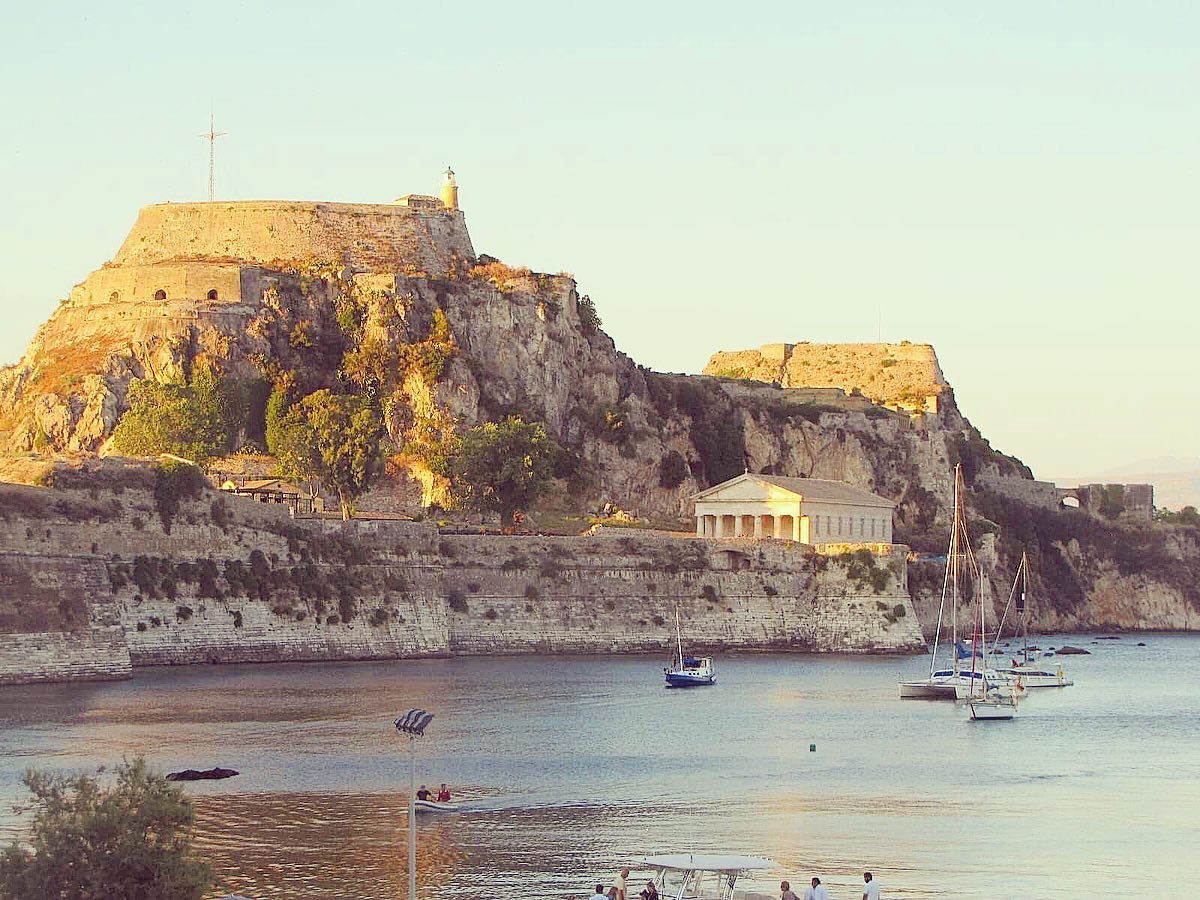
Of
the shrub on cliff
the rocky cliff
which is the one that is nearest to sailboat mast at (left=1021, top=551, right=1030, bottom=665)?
the rocky cliff

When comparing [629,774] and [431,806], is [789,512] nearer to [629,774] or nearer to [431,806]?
[629,774]

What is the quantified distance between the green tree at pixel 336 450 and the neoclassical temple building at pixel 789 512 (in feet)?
51.7

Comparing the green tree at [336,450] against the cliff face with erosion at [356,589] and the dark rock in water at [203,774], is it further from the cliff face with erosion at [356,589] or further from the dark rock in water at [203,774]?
the dark rock in water at [203,774]

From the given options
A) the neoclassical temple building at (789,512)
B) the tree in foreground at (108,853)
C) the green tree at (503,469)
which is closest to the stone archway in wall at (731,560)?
the neoclassical temple building at (789,512)

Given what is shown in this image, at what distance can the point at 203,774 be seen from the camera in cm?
4956

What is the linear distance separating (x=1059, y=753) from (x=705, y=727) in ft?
34.3

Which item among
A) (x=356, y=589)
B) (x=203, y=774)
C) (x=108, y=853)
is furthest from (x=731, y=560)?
(x=108, y=853)

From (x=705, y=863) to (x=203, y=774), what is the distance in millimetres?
17966

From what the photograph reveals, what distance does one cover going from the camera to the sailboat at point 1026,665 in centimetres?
8894

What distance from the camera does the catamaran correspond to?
34750 mm

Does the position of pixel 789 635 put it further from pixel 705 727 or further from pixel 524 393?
pixel 705 727

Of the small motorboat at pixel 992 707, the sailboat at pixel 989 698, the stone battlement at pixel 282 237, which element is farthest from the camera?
the stone battlement at pixel 282 237

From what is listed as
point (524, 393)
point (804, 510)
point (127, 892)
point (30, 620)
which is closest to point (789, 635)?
point (804, 510)

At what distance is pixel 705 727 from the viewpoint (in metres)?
65.1
